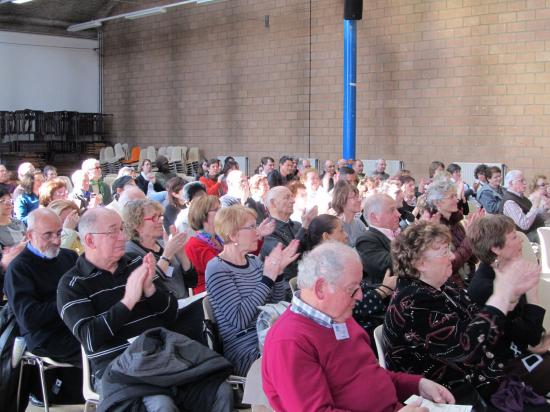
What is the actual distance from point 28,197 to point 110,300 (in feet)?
14.5

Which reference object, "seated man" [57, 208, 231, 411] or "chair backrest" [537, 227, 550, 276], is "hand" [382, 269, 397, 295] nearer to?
"seated man" [57, 208, 231, 411]

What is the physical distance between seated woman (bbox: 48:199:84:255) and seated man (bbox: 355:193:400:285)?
1954 mm

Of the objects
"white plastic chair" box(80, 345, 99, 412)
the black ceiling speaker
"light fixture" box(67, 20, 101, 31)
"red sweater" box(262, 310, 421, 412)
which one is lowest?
"white plastic chair" box(80, 345, 99, 412)

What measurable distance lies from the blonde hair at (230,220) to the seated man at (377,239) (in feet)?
2.29

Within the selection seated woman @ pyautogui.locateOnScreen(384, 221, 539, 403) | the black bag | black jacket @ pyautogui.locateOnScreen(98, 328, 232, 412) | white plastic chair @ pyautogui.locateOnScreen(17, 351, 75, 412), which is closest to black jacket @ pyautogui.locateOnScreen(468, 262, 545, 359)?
seated woman @ pyautogui.locateOnScreen(384, 221, 539, 403)

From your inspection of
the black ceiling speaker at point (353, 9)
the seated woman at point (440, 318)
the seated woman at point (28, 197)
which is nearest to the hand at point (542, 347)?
the seated woman at point (440, 318)

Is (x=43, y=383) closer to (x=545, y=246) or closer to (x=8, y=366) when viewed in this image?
(x=8, y=366)

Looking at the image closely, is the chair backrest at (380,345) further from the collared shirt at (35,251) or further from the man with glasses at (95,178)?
the man with glasses at (95,178)

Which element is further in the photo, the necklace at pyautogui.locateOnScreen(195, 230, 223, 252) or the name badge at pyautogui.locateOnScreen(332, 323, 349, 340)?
the necklace at pyautogui.locateOnScreen(195, 230, 223, 252)

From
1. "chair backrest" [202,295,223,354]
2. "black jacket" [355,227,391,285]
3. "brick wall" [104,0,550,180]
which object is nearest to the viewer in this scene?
"chair backrest" [202,295,223,354]

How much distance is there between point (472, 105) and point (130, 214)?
8772mm

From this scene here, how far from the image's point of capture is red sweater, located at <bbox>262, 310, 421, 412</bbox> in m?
1.86

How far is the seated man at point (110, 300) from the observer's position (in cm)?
257

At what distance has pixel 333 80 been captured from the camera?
13.1m
